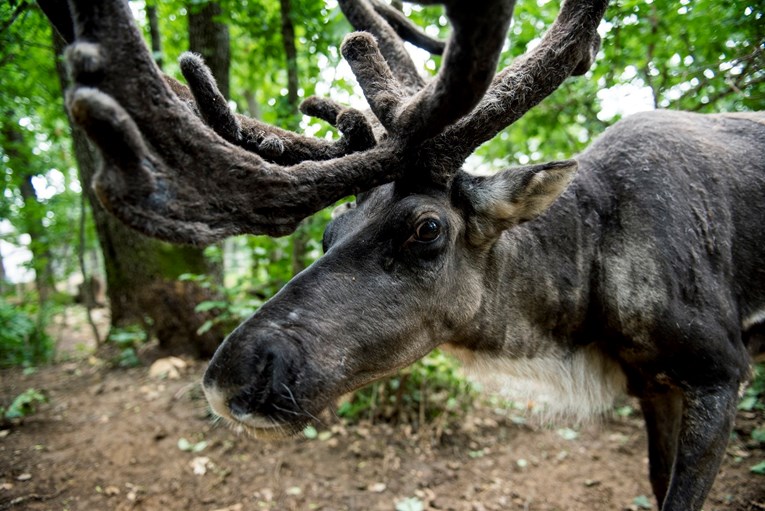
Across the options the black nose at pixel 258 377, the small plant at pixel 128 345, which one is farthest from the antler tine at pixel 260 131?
the small plant at pixel 128 345

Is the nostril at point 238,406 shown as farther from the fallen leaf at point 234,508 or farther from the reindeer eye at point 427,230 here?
the fallen leaf at point 234,508

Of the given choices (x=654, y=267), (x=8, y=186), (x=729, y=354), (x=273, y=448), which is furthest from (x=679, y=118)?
(x=8, y=186)

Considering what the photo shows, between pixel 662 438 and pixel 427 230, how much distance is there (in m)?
2.75

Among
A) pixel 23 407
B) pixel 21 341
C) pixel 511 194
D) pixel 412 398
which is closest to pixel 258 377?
pixel 511 194

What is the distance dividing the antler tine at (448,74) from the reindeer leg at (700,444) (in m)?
2.34

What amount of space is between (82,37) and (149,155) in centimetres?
42

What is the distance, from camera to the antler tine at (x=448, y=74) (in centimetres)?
168

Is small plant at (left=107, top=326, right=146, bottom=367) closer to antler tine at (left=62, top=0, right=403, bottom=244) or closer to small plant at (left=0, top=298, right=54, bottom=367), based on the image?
small plant at (left=0, top=298, right=54, bottom=367)

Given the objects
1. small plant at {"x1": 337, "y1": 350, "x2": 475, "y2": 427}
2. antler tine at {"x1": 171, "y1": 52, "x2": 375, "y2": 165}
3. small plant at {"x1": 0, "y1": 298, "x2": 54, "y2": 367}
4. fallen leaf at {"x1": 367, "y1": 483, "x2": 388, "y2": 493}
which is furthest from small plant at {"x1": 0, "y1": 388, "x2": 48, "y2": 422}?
antler tine at {"x1": 171, "y1": 52, "x2": 375, "y2": 165}

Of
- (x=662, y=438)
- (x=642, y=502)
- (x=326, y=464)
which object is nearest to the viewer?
(x=662, y=438)

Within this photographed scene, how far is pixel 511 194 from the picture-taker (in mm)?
2773

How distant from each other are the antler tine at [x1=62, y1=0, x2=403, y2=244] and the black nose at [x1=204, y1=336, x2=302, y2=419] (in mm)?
544

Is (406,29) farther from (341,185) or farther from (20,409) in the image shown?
(20,409)

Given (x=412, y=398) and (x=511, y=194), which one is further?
(x=412, y=398)
